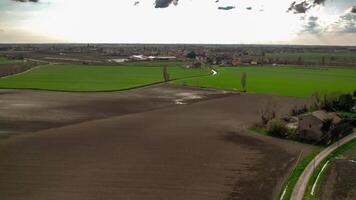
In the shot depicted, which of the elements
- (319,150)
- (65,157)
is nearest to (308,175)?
(319,150)

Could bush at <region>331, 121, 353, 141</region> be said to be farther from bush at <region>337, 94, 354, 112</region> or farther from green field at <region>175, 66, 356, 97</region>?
green field at <region>175, 66, 356, 97</region>

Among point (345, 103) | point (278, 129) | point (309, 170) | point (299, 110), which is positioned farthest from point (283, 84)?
point (309, 170)

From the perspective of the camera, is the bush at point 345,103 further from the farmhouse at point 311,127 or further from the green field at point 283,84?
the farmhouse at point 311,127

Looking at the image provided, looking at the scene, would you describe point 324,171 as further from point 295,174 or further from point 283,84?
point 283,84

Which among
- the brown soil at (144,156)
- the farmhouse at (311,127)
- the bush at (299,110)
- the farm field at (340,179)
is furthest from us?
the bush at (299,110)

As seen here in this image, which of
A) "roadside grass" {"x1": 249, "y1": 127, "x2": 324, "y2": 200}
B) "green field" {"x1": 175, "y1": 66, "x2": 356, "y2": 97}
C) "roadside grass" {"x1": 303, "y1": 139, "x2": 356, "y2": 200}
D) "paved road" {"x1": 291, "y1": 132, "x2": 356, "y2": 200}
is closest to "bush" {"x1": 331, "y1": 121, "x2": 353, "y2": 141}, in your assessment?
"paved road" {"x1": 291, "y1": 132, "x2": 356, "y2": 200}

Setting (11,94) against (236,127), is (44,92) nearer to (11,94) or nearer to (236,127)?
(11,94)

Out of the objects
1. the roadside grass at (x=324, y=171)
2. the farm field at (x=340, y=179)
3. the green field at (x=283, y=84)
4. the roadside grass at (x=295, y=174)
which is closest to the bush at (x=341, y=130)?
the roadside grass at (x=324, y=171)
